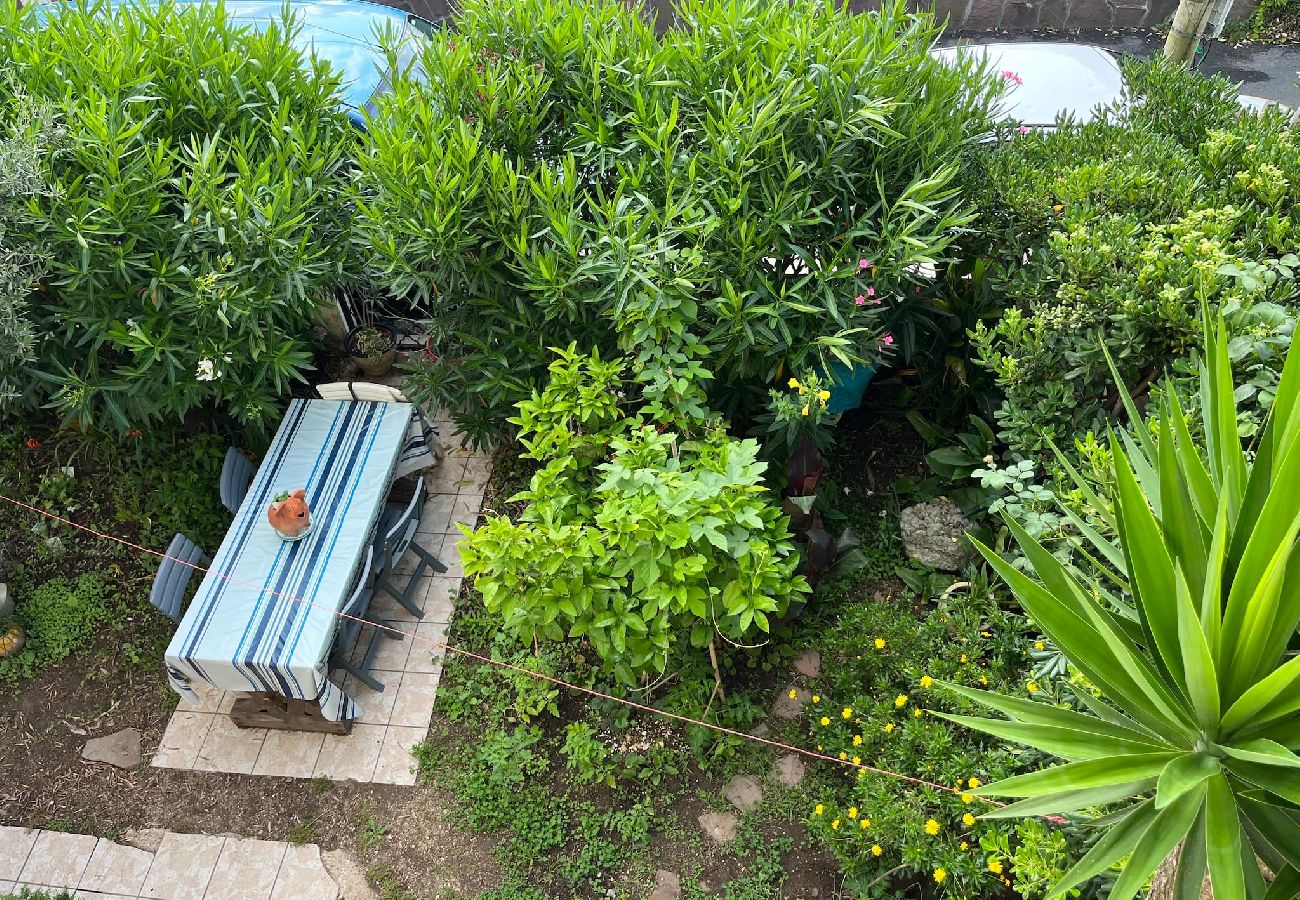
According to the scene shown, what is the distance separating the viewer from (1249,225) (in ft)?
12.5

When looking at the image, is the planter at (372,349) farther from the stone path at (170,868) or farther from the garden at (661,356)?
the stone path at (170,868)

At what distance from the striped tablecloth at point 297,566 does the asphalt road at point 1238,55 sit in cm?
648

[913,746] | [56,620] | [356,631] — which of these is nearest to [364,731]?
[356,631]

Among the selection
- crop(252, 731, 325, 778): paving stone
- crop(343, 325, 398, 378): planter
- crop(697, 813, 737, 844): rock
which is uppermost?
crop(343, 325, 398, 378): planter

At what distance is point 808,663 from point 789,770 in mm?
568

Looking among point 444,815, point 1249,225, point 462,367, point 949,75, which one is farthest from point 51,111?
point 1249,225

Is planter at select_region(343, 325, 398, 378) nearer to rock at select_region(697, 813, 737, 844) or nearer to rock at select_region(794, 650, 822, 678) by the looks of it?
rock at select_region(794, 650, 822, 678)

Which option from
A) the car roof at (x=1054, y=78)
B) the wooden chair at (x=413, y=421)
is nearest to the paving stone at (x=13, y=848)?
the wooden chair at (x=413, y=421)

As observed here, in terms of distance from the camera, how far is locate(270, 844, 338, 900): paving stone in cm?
389

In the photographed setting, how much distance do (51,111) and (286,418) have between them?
1.83 m

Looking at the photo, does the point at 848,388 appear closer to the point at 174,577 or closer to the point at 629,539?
the point at 629,539

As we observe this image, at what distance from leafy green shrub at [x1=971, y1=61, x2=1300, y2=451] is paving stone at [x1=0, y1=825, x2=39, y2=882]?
16.6ft

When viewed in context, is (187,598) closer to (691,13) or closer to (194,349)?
(194,349)

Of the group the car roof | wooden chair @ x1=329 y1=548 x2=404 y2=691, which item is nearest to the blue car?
wooden chair @ x1=329 y1=548 x2=404 y2=691
